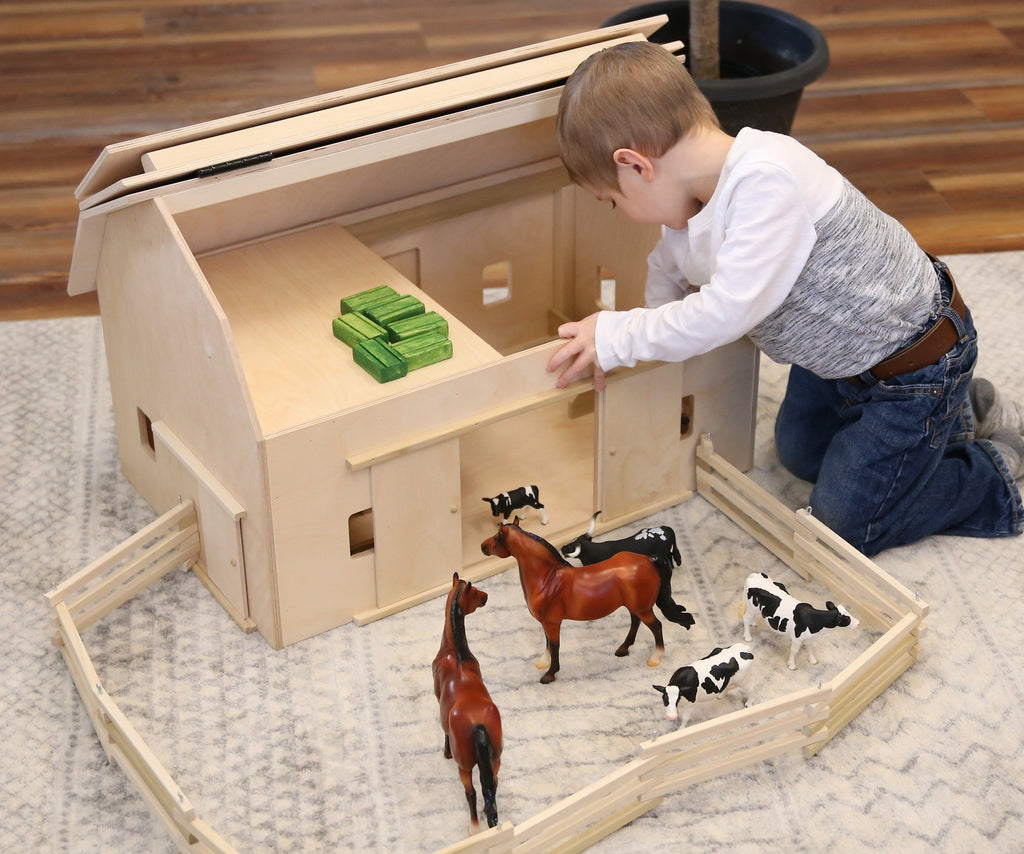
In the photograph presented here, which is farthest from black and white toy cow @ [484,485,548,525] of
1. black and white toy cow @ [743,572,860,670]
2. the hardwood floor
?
the hardwood floor

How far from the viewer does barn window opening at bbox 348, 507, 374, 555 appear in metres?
1.69

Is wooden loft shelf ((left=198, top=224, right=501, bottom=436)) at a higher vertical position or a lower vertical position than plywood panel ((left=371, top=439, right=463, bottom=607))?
higher

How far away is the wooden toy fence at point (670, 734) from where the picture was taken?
1.35 m

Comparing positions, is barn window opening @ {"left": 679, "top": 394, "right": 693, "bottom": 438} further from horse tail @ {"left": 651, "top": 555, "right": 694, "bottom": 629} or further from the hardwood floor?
the hardwood floor

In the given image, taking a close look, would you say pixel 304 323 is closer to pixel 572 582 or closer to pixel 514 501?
pixel 514 501

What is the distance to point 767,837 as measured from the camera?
1.42 m

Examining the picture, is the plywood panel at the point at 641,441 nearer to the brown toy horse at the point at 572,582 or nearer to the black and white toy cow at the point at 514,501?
the black and white toy cow at the point at 514,501

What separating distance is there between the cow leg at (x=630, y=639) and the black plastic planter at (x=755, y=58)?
3.43ft

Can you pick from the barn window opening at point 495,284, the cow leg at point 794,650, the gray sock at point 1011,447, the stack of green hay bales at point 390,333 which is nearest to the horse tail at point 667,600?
the cow leg at point 794,650

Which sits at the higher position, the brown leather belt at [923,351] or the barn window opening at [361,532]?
the brown leather belt at [923,351]

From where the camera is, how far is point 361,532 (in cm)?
172

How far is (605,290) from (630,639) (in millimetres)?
921

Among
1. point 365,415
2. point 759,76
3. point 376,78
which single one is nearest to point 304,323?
point 365,415

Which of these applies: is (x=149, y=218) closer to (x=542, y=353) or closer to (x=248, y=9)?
(x=542, y=353)
